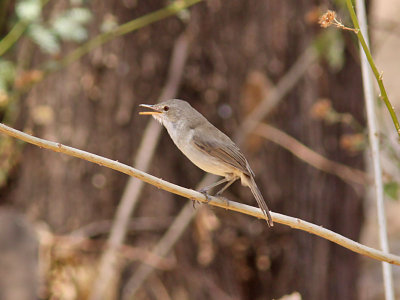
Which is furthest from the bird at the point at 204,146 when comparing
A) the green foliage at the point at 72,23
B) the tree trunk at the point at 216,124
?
the tree trunk at the point at 216,124

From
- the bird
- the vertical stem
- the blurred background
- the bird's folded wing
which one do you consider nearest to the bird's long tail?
the bird

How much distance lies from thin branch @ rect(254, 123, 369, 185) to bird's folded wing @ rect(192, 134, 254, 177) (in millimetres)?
1402

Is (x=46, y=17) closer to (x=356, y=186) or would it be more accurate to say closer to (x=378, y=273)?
(x=356, y=186)

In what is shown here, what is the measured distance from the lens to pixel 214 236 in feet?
16.0

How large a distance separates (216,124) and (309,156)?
31.8 inches

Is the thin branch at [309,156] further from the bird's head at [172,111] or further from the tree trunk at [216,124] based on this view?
the bird's head at [172,111]

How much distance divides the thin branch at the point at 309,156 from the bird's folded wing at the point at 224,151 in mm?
1402

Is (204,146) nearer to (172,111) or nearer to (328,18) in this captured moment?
(172,111)

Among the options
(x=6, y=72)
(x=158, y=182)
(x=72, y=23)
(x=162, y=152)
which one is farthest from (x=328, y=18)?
(x=6, y=72)

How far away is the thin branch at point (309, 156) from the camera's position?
4.85 m

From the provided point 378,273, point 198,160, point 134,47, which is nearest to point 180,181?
point 134,47

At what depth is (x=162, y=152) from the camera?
4.86 meters

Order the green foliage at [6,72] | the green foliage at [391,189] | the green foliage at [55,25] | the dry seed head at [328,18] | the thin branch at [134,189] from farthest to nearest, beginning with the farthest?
the thin branch at [134,189]
the green foliage at [6,72]
the green foliage at [55,25]
the green foliage at [391,189]
the dry seed head at [328,18]

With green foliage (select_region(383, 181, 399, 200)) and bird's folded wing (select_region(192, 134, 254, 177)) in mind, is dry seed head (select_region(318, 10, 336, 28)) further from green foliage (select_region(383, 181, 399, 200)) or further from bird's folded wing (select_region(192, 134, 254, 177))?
green foliage (select_region(383, 181, 399, 200))
